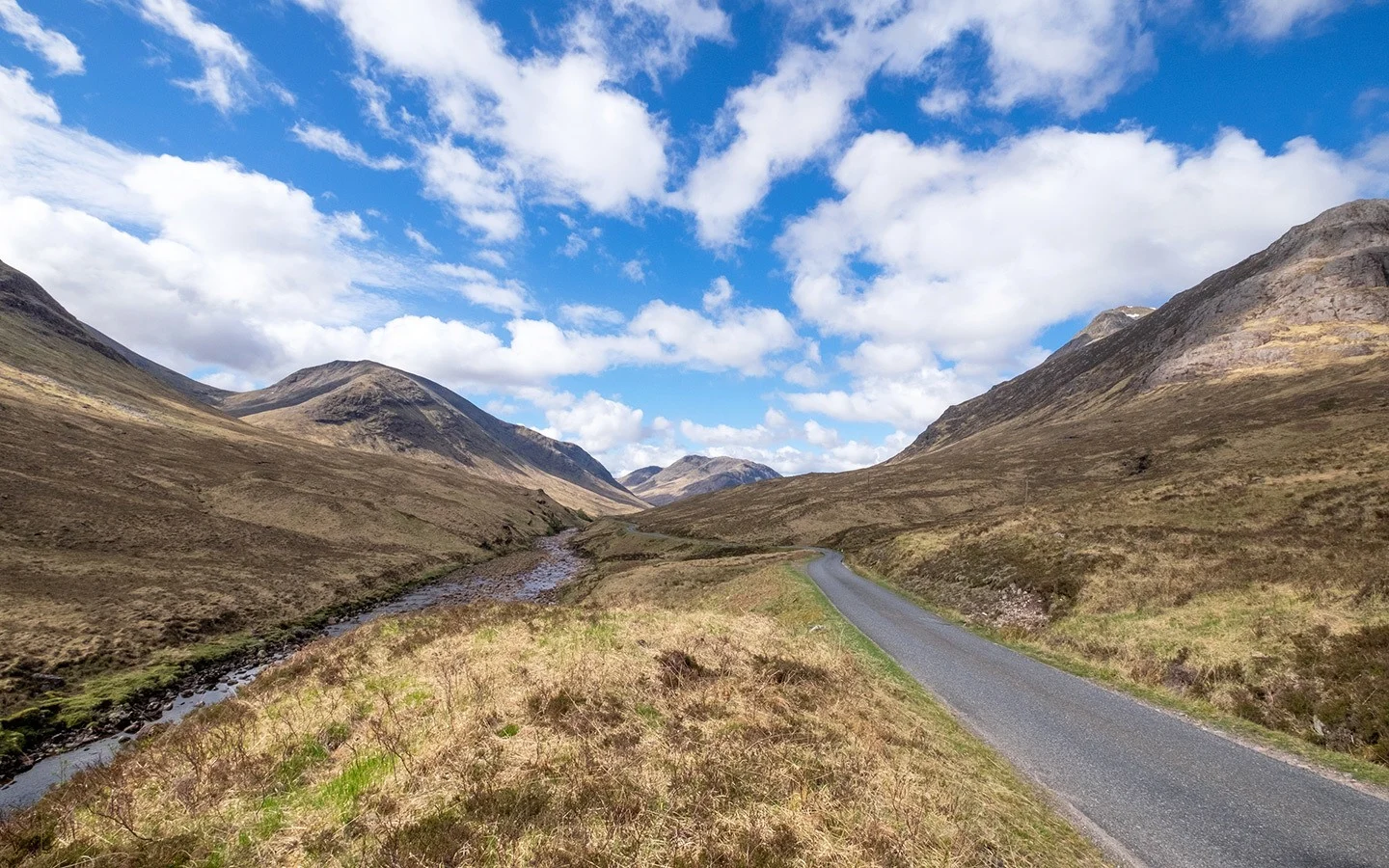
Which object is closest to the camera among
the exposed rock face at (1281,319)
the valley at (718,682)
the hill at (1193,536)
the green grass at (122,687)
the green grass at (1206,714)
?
the valley at (718,682)

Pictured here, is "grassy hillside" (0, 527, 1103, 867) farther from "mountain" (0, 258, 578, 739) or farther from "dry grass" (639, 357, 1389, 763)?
"mountain" (0, 258, 578, 739)

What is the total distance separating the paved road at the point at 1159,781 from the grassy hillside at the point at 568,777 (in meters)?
1.23

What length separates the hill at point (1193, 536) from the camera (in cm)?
1742

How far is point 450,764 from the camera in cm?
835

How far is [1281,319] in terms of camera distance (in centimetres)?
14862

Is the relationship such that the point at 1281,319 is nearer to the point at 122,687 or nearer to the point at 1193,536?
the point at 1193,536

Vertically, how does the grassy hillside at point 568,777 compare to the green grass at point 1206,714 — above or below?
below

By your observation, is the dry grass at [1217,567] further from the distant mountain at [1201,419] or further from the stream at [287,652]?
the stream at [287,652]

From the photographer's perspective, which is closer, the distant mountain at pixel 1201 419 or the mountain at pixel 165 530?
the mountain at pixel 165 530

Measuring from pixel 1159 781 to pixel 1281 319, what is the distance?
668 ft

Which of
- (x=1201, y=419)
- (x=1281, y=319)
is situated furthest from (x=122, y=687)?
(x=1281, y=319)

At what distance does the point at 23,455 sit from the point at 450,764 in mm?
83217

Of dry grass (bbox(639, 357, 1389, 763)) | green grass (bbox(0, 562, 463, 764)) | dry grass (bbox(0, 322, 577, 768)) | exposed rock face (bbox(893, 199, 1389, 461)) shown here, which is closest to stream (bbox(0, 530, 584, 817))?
green grass (bbox(0, 562, 463, 764))

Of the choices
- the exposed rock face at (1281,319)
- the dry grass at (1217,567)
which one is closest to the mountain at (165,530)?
the dry grass at (1217,567)
